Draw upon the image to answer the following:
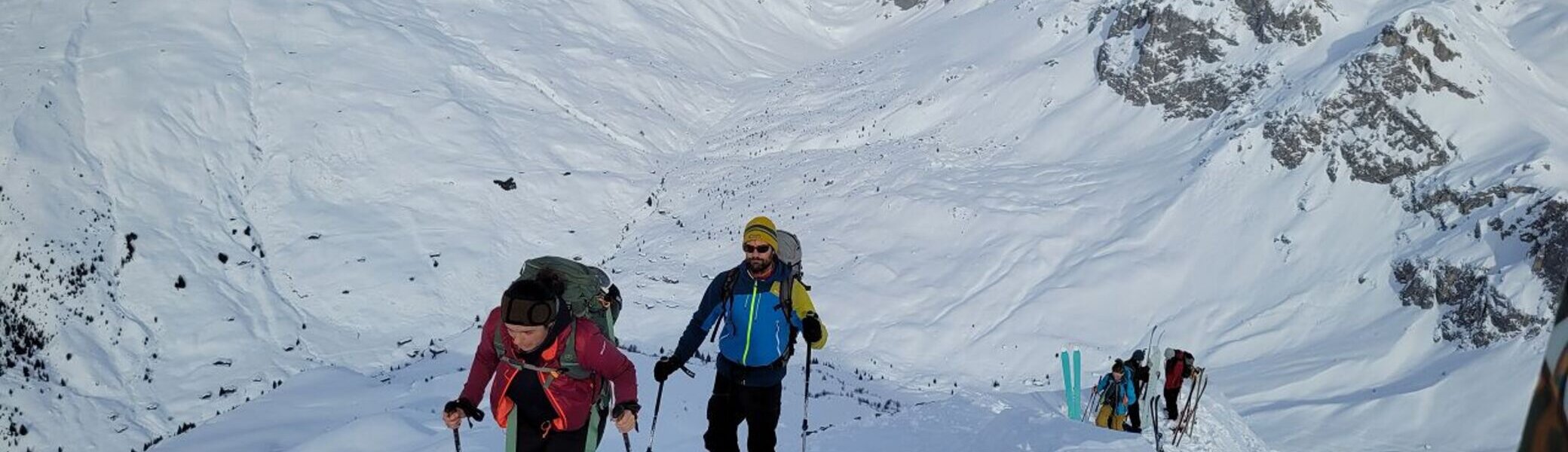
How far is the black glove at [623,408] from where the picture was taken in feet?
20.2

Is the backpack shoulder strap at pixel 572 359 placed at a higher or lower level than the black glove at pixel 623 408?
higher

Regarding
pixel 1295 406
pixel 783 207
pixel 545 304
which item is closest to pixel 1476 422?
pixel 1295 406

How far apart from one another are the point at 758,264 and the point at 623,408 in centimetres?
187

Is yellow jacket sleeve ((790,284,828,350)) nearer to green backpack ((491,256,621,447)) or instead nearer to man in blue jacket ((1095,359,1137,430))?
green backpack ((491,256,621,447))

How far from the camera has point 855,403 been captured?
19.2 m

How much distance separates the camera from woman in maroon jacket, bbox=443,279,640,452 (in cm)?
610

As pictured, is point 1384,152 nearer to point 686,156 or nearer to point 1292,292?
point 1292,292

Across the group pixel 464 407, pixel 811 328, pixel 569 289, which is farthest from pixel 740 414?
pixel 464 407

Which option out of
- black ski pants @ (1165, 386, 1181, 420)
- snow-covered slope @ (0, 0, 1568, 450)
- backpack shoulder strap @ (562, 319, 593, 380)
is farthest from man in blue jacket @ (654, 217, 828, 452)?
snow-covered slope @ (0, 0, 1568, 450)

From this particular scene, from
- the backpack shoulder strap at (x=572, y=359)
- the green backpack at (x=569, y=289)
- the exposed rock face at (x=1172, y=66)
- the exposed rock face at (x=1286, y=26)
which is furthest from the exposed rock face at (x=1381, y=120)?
the backpack shoulder strap at (x=572, y=359)

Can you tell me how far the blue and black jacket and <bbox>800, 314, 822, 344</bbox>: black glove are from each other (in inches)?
1.4

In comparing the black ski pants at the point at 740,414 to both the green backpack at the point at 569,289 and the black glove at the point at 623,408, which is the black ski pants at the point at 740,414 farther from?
the black glove at the point at 623,408

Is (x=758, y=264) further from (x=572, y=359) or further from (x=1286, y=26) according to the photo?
(x=1286, y=26)

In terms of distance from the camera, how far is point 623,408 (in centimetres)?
618
